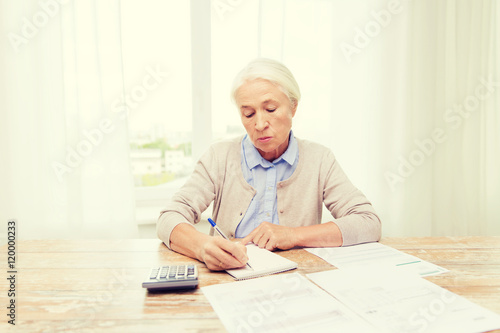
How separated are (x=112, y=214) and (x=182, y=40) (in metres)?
1.16

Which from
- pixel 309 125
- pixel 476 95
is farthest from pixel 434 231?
pixel 309 125

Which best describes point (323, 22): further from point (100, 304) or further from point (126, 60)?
point (100, 304)

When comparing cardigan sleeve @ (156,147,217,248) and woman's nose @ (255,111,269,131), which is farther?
woman's nose @ (255,111,269,131)

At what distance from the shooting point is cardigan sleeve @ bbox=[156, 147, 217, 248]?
1.12m

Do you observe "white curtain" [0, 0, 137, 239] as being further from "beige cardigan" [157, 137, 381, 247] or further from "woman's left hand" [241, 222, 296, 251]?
"woman's left hand" [241, 222, 296, 251]

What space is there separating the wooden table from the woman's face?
0.47 meters

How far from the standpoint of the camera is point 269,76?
1.30m

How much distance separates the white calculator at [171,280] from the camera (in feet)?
2.43

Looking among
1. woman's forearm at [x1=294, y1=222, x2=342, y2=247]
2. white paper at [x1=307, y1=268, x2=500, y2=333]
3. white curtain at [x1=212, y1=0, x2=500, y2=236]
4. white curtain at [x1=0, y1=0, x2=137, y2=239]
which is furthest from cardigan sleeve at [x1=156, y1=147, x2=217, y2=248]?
white curtain at [x1=212, y1=0, x2=500, y2=236]

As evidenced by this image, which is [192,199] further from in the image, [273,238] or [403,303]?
[403,303]

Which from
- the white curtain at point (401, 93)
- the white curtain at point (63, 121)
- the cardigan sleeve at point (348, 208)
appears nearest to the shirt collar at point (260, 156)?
the cardigan sleeve at point (348, 208)

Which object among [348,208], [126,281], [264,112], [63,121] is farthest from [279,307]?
[63,121]

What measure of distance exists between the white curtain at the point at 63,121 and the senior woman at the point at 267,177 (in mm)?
836

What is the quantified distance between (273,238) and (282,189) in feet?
1.20
